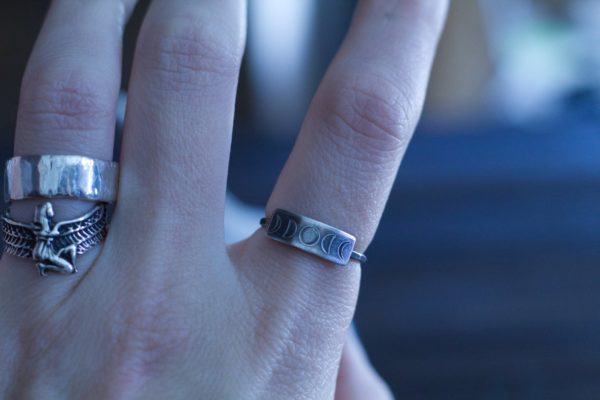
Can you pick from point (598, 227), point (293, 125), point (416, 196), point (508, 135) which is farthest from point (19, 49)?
point (598, 227)

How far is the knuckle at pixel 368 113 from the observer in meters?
0.69

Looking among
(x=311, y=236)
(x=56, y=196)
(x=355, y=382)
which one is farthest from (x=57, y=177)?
(x=355, y=382)

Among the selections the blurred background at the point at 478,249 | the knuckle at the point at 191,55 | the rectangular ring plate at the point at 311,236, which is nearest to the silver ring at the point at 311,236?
the rectangular ring plate at the point at 311,236

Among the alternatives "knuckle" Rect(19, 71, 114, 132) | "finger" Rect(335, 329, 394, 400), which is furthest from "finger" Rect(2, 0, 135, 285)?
"finger" Rect(335, 329, 394, 400)

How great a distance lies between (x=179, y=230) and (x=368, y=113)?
0.75 feet

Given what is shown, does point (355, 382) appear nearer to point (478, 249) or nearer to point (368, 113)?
point (368, 113)

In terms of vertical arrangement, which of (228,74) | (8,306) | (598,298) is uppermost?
(228,74)

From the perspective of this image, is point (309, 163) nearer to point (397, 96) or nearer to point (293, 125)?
point (397, 96)

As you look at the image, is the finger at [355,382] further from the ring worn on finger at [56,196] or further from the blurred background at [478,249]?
the blurred background at [478,249]

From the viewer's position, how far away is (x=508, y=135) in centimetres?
190

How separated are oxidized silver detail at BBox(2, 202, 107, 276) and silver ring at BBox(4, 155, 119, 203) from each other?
2cm

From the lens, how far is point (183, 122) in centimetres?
65

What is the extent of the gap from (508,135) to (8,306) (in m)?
1.56

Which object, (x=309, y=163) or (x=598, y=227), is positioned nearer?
(x=309, y=163)
